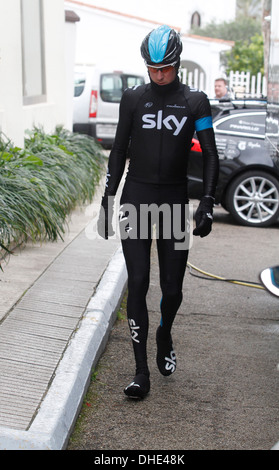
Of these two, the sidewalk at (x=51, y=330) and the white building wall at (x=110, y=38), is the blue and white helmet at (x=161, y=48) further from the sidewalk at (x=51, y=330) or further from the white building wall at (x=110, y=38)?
the white building wall at (x=110, y=38)

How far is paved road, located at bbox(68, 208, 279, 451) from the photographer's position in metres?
3.98

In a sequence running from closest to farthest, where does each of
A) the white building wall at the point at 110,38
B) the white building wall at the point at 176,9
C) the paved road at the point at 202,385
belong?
the paved road at the point at 202,385
the white building wall at the point at 110,38
the white building wall at the point at 176,9

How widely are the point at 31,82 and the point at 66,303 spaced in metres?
7.46

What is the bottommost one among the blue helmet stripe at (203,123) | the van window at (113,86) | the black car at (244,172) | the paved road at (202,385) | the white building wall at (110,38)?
the paved road at (202,385)

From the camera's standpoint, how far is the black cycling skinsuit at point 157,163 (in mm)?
4410

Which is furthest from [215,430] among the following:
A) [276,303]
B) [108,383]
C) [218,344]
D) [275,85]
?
[275,85]

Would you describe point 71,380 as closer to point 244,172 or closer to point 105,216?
point 105,216

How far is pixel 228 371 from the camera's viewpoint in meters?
4.98

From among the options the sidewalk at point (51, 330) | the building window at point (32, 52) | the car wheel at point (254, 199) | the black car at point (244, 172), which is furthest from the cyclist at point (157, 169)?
the building window at point (32, 52)

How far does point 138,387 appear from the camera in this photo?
4414 mm

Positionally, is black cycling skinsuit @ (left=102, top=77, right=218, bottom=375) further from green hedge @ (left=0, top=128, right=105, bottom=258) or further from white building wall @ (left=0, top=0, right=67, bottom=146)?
white building wall @ (left=0, top=0, right=67, bottom=146)

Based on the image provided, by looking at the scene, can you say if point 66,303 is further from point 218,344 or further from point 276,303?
point 276,303

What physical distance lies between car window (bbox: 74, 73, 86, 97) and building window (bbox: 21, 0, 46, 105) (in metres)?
6.48

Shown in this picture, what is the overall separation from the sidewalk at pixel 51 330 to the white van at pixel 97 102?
36.9 feet
